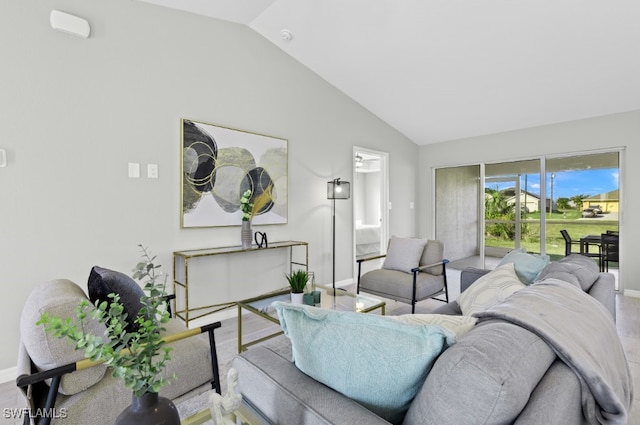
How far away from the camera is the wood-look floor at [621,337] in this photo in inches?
78.4

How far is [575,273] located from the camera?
167cm

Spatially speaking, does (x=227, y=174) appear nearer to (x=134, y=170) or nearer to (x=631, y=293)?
(x=134, y=170)

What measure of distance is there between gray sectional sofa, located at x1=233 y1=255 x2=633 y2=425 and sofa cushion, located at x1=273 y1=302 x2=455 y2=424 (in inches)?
1.3

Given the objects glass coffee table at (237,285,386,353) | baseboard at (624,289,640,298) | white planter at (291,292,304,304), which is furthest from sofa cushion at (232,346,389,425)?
baseboard at (624,289,640,298)

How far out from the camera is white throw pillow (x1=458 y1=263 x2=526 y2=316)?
1.72 m

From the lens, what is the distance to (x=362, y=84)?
4.39 m

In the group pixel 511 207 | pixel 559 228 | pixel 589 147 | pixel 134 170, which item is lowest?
pixel 559 228

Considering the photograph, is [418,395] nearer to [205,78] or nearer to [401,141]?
[205,78]

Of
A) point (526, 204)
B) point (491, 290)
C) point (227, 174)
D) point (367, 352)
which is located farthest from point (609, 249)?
point (367, 352)

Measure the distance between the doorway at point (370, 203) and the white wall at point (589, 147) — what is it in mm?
1374

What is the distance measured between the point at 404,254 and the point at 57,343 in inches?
118

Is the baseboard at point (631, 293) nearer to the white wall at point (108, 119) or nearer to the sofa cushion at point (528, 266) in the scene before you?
the sofa cushion at point (528, 266)

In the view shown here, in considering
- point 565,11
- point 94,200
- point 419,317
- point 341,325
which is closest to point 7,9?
point 94,200

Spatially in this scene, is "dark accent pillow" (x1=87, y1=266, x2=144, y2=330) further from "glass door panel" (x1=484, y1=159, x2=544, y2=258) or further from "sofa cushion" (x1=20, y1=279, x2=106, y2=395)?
"glass door panel" (x1=484, y1=159, x2=544, y2=258)
